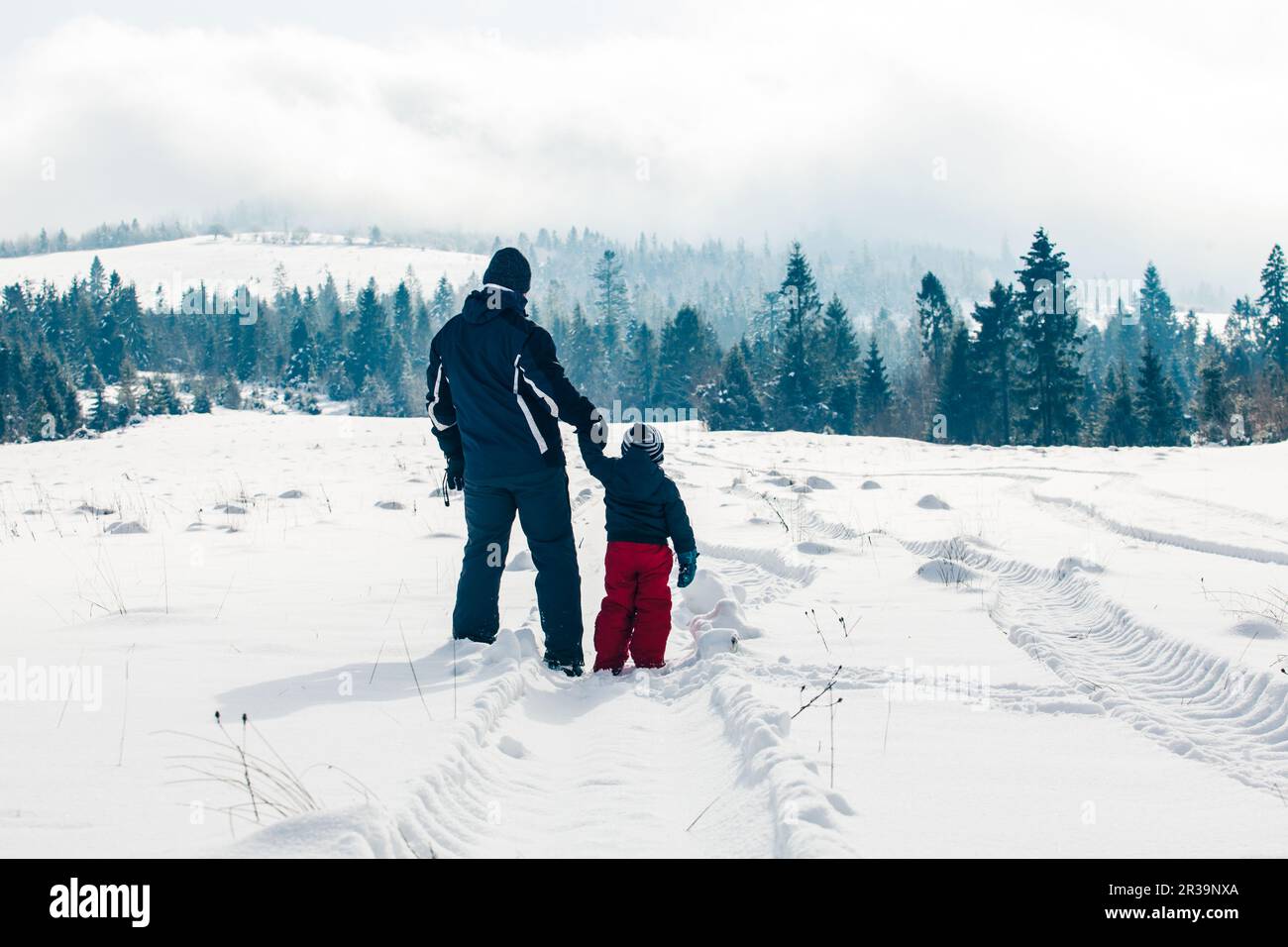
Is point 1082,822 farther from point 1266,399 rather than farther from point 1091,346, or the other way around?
point 1091,346

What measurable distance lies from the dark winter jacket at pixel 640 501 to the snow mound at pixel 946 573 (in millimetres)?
2719

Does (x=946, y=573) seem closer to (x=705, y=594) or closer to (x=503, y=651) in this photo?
(x=705, y=594)

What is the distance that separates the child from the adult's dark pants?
26 cm

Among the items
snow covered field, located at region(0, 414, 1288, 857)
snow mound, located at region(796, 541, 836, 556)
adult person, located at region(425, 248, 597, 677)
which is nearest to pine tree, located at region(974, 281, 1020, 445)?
snow covered field, located at region(0, 414, 1288, 857)

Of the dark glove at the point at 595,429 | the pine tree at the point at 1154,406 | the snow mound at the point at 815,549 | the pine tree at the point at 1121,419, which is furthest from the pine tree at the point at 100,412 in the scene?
the dark glove at the point at 595,429

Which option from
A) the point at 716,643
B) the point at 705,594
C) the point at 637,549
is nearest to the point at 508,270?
the point at 637,549

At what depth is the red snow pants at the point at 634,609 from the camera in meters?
5.38

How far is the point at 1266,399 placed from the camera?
37.0m

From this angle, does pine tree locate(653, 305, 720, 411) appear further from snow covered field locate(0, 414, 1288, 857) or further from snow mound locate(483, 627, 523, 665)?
snow mound locate(483, 627, 523, 665)

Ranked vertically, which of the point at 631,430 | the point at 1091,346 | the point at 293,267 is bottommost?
the point at 631,430

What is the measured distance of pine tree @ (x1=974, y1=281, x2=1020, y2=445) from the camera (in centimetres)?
5131
